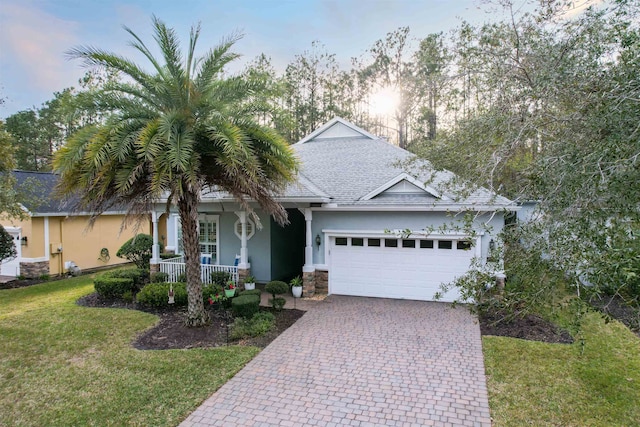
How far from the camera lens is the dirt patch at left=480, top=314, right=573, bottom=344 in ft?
25.9

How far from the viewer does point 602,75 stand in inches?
171

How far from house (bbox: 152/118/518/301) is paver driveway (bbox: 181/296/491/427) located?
2.08 meters

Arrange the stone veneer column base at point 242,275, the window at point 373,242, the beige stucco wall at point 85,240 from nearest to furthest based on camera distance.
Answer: the window at point 373,242
the stone veneer column base at point 242,275
the beige stucco wall at point 85,240

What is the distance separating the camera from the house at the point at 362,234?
35.8ft

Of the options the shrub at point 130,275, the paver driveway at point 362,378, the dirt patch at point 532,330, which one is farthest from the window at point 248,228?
the dirt patch at point 532,330

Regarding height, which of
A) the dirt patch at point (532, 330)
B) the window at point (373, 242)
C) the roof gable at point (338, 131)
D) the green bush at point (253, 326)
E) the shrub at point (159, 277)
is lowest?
the dirt patch at point (532, 330)

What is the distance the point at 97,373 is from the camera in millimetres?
6480

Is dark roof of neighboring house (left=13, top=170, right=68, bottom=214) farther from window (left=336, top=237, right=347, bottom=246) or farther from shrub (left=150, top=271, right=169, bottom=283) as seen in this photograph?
window (left=336, top=237, right=347, bottom=246)

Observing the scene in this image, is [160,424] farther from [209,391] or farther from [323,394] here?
[323,394]

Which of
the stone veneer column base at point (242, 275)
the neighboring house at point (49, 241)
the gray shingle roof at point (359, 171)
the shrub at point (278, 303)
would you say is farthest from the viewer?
the neighboring house at point (49, 241)

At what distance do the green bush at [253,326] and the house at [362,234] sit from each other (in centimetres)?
262

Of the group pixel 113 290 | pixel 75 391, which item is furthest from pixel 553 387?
pixel 113 290

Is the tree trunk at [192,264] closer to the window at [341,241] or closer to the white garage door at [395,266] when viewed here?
the white garage door at [395,266]

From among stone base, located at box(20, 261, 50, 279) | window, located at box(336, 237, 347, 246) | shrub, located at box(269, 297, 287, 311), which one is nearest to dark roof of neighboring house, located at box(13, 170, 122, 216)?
stone base, located at box(20, 261, 50, 279)
